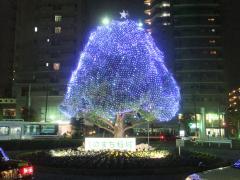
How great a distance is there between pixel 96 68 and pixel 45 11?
76.9 meters

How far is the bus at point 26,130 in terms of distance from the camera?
49.9m

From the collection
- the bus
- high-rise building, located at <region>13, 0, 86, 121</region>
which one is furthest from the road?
high-rise building, located at <region>13, 0, 86, 121</region>

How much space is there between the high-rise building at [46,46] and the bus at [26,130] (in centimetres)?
3791

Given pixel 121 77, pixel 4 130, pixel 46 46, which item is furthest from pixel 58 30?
pixel 121 77

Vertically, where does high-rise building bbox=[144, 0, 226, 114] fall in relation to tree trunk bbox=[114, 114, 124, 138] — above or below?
above

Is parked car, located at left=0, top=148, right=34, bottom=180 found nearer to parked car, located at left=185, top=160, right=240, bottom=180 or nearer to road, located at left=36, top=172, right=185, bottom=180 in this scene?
parked car, located at left=185, top=160, right=240, bottom=180

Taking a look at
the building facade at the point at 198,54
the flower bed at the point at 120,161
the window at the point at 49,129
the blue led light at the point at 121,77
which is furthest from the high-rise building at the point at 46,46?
the flower bed at the point at 120,161

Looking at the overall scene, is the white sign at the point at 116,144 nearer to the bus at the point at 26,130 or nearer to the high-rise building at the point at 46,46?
the bus at the point at 26,130

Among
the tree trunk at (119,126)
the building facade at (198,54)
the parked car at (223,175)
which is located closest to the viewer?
the parked car at (223,175)

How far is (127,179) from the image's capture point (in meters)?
18.3

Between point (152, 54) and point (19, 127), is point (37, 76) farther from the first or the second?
point (152, 54)

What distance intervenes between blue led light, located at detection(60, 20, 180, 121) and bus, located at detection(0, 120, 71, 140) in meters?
23.1

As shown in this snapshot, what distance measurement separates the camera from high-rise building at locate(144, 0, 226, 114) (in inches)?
4112

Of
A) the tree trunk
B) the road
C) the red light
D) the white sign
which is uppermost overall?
the tree trunk
